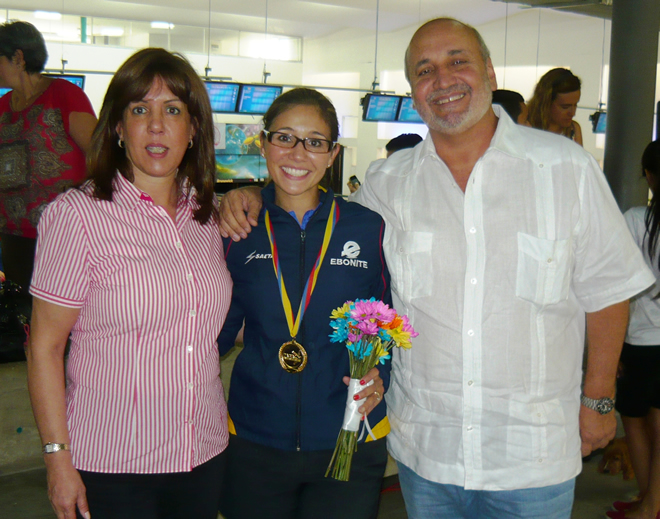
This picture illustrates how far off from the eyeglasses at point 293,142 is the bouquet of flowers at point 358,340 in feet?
1.83

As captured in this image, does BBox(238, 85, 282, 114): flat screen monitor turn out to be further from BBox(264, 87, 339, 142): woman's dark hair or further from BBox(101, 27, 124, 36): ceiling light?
BBox(264, 87, 339, 142): woman's dark hair

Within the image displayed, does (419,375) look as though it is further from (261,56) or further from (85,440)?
(261,56)

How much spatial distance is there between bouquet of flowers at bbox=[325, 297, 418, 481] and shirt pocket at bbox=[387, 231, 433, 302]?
0.41 ft

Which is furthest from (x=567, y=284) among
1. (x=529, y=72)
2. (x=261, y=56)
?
(x=261, y=56)

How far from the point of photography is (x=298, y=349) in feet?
6.63

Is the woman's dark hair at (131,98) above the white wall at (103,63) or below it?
below

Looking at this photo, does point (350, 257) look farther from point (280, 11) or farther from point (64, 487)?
point (280, 11)

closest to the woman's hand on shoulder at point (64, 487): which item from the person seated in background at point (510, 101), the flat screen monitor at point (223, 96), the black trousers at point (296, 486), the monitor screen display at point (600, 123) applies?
the black trousers at point (296, 486)

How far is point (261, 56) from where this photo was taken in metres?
16.9

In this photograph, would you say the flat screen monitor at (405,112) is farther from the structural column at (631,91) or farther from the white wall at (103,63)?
the structural column at (631,91)

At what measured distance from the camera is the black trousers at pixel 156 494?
6.00 feet

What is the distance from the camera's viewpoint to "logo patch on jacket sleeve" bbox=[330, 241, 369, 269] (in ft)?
6.86

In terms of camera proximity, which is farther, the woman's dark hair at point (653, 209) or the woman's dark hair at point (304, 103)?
the woman's dark hair at point (653, 209)

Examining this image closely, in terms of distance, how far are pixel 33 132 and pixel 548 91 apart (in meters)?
3.44
